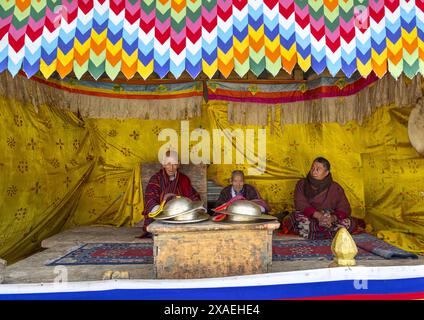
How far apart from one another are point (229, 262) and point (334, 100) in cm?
357

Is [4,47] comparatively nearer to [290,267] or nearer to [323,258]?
[290,267]

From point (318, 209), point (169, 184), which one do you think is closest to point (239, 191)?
point (169, 184)

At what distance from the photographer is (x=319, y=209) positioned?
4859mm

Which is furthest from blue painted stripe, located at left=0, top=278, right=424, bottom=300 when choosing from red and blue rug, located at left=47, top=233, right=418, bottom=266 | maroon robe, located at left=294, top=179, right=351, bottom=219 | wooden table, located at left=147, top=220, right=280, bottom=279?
maroon robe, located at left=294, top=179, right=351, bottom=219

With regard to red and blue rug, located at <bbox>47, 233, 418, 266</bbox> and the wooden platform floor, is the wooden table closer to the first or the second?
the wooden platform floor

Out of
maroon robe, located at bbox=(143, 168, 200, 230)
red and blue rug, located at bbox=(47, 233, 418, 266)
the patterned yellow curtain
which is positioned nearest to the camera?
red and blue rug, located at bbox=(47, 233, 418, 266)

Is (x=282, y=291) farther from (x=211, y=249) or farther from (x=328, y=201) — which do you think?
(x=328, y=201)

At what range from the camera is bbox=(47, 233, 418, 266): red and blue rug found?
3447 mm

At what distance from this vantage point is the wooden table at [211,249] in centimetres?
259

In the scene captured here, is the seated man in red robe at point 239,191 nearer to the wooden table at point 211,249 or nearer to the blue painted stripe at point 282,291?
the wooden table at point 211,249

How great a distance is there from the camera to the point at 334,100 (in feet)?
17.6

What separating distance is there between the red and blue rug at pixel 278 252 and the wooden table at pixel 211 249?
0.84 metres

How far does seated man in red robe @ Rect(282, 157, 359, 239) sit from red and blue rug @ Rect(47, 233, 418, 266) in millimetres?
236

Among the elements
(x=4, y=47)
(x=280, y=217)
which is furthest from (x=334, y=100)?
(x=4, y=47)
